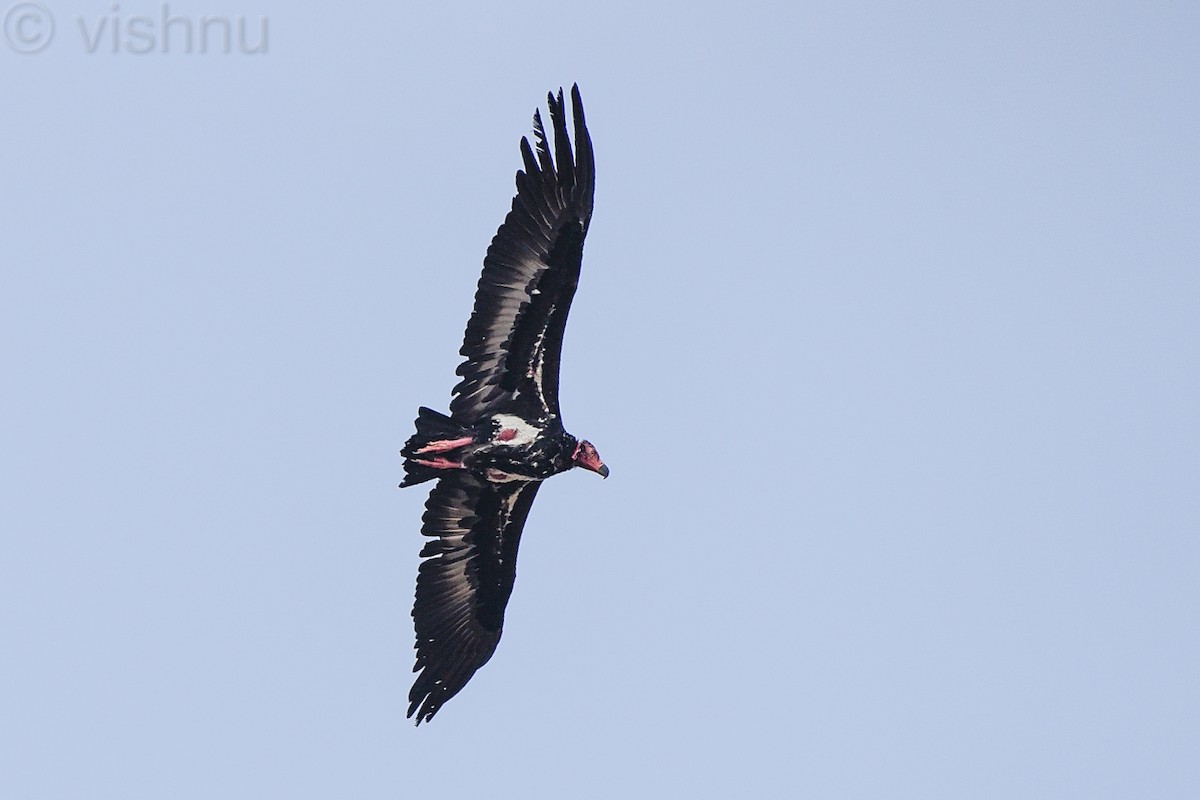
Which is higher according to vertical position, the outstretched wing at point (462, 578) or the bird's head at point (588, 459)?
the bird's head at point (588, 459)

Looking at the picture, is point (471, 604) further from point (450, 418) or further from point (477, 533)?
point (450, 418)

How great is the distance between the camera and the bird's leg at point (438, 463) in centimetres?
2203

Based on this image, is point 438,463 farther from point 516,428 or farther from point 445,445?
point 516,428

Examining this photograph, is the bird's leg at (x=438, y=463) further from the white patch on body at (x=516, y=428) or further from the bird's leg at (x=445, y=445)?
the white patch on body at (x=516, y=428)

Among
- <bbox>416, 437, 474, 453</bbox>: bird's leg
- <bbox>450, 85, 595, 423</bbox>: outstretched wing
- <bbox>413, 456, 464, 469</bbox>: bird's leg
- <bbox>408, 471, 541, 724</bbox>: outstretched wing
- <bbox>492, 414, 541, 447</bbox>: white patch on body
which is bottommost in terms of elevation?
<bbox>408, 471, 541, 724</bbox>: outstretched wing

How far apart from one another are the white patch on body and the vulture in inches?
0.5

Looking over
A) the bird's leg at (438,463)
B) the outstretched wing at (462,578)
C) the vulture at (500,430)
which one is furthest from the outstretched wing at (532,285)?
the outstretched wing at (462,578)

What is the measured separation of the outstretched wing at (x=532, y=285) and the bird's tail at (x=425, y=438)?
445mm

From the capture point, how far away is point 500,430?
2247 centimetres

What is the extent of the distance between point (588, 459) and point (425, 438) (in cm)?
210

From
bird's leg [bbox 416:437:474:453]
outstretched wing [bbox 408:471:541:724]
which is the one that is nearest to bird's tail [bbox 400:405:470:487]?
bird's leg [bbox 416:437:474:453]

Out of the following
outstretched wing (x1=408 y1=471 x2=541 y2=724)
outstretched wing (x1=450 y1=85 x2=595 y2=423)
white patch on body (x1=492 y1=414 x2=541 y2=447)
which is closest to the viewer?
outstretched wing (x1=450 y1=85 x2=595 y2=423)

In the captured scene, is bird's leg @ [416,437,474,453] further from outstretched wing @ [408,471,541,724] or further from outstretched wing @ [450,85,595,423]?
outstretched wing @ [408,471,541,724]

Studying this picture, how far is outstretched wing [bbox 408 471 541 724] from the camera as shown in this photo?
23.6m
